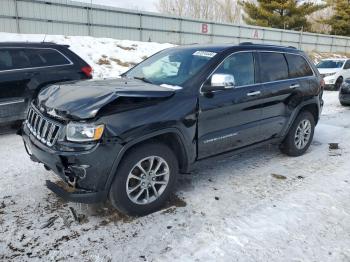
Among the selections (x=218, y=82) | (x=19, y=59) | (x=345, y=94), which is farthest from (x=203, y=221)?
(x=345, y=94)

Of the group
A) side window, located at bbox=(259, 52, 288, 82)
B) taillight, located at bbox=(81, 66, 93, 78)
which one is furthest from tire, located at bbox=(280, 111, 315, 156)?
taillight, located at bbox=(81, 66, 93, 78)

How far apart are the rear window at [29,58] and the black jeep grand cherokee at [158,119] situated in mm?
2736

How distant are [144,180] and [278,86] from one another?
2.53 metres

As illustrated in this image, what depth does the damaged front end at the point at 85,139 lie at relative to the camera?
2986mm

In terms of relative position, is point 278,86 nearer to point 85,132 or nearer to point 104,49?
point 85,132

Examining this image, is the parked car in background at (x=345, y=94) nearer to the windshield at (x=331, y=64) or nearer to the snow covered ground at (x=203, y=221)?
the windshield at (x=331, y=64)

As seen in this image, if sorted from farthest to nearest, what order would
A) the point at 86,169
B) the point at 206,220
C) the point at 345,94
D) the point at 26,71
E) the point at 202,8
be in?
the point at 202,8, the point at 345,94, the point at 26,71, the point at 206,220, the point at 86,169

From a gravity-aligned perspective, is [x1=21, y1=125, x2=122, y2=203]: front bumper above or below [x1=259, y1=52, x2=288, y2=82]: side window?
below

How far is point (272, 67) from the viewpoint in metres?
4.79

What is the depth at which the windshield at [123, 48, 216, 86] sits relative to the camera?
3984 millimetres

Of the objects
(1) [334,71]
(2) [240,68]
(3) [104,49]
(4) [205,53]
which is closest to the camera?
(4) [205,53]

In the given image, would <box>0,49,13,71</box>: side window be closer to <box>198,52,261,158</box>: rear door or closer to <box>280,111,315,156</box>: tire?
<box>198,52,261,158</box>: rear door

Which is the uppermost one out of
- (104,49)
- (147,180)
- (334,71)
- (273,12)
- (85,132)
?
(273,12)

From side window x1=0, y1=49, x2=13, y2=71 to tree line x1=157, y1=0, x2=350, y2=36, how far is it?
34.5 m
